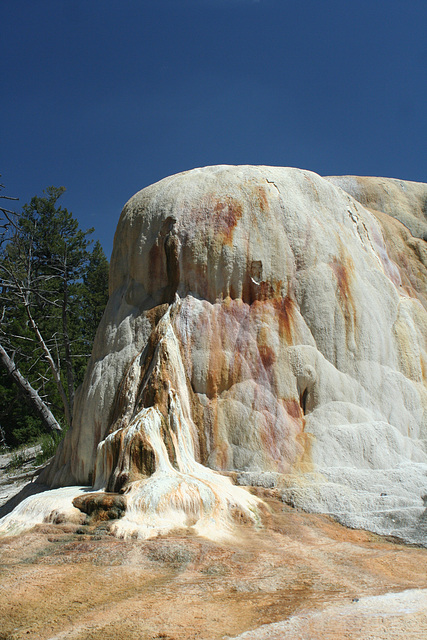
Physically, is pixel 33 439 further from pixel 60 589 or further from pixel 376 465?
pixel 60 589

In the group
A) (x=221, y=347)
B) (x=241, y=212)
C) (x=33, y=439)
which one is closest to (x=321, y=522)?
(x=221, y=347)

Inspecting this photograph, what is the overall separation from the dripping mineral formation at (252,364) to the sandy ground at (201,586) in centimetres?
78

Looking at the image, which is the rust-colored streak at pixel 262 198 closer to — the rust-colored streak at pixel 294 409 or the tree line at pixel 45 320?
the rust-colored streak at pixel 294 409

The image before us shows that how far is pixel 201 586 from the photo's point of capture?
12.2ft

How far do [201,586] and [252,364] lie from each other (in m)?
3.52

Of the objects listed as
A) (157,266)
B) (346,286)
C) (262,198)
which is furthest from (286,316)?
(157,266)

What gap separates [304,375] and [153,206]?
298 centimetres

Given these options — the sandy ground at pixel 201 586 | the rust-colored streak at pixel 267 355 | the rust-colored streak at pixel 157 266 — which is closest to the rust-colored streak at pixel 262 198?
the rust-colored streak at pixel 157 266

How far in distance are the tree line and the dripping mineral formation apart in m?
7.83

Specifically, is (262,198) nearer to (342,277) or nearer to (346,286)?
(342,277)

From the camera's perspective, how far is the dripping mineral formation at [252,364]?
5.98m

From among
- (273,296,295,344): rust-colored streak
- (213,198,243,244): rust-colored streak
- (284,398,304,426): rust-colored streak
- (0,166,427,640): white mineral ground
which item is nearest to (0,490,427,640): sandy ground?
(0,166,427,640): white mineral ground

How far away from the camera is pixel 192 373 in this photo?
22.8 ft

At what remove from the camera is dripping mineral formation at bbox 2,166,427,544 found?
5977 millimetres
